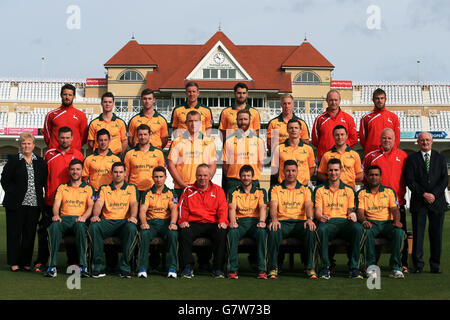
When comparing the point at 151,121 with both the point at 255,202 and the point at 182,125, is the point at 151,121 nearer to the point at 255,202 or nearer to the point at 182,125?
the point at 182,125

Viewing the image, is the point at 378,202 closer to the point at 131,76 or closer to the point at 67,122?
the point at 67,122

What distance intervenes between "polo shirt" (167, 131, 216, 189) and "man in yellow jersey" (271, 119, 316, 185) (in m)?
0.92

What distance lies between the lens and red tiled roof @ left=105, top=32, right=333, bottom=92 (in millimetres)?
44719

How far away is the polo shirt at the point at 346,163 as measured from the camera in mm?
7371

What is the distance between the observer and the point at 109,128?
790cm

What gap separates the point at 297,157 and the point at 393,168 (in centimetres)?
130

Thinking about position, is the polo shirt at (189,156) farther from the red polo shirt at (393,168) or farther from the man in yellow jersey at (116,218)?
the red polo shirt at (393,168)

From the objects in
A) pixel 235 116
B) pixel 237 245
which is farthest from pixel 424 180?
pixel 235 116

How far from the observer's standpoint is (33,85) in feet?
167

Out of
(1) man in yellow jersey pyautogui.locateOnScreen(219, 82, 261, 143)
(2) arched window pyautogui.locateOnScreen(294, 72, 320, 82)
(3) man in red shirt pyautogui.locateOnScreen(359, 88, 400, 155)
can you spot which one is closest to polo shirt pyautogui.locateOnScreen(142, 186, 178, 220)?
(1) man in yellow jersey pyautogui.locateOnScreen(219, 82, 261, 143)

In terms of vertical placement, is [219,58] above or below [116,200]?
above

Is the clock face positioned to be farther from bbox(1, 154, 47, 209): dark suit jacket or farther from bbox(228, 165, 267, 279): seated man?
Answer: bbox(228, 165, 267, 279): seated man

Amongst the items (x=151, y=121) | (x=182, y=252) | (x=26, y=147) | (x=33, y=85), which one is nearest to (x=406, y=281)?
(x=182, y=252)
